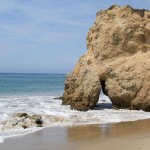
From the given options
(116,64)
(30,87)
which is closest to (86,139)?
(116,64)

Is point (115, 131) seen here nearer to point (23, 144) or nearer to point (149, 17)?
point (23, 144)

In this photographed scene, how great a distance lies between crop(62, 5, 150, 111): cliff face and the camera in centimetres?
1847

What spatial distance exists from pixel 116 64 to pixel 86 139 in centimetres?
890

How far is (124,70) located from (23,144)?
9.76 metres

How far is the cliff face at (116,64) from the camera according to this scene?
18.5 metres

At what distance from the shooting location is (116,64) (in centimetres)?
1934

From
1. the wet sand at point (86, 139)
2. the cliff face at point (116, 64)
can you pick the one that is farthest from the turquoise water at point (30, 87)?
the wet sand at point (86, 139)

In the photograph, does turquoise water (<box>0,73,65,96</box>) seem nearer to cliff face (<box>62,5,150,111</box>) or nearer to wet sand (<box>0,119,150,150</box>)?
cliff face (<box>62,5,150,111</box>)

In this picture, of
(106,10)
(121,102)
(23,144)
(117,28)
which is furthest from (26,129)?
(106,10)

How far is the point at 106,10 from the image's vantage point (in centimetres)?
2127

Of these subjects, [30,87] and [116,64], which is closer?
[116,64]

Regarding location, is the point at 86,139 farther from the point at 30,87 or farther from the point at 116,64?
the point at 30,87

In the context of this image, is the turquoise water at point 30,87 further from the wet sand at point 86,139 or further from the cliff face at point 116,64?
the wet sand at point 86,139

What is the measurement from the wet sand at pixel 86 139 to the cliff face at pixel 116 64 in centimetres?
481
